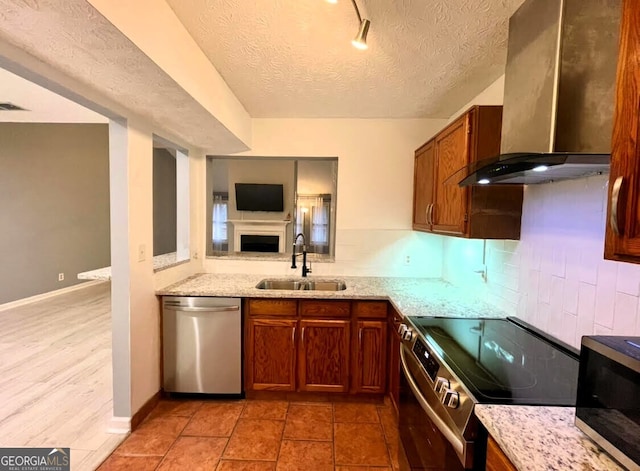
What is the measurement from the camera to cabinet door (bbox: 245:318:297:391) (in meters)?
2.48

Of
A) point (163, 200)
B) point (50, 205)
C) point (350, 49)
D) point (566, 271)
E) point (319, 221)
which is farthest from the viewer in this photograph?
point (163, 200)

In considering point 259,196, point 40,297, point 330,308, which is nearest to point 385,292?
point 330,308

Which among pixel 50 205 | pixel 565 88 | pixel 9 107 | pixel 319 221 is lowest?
→ pixel 319 221

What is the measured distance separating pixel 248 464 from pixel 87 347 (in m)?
2.62

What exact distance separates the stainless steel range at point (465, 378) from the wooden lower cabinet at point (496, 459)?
48 millimetres

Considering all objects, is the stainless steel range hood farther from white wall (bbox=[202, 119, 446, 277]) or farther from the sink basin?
the sink basin

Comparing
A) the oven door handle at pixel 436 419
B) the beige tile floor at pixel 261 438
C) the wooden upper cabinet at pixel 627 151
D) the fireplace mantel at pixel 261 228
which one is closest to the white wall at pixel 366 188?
the beige tile floor at pixel 261 438

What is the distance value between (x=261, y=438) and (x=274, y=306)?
0.89 meters

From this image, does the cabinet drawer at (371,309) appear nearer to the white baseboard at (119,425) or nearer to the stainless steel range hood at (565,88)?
the stainless steel range hood at (565,88)

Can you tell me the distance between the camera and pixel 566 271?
153 cm

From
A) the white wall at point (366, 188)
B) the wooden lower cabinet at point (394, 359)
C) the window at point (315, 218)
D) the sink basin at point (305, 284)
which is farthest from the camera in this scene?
the window at point (315, 218)

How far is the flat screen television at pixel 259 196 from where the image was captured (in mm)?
4613

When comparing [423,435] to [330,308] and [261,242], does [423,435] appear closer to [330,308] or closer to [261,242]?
[330,308]

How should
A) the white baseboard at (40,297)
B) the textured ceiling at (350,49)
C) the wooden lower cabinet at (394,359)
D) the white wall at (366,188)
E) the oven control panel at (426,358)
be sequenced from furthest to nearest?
1. the white baseboard at (40,297)
2. the white wall at (366,188)
3. the wooden lower cabinet at (394,359)
4. the textured ceiling at (350,49)
5. the oven control panel at (426,358)
